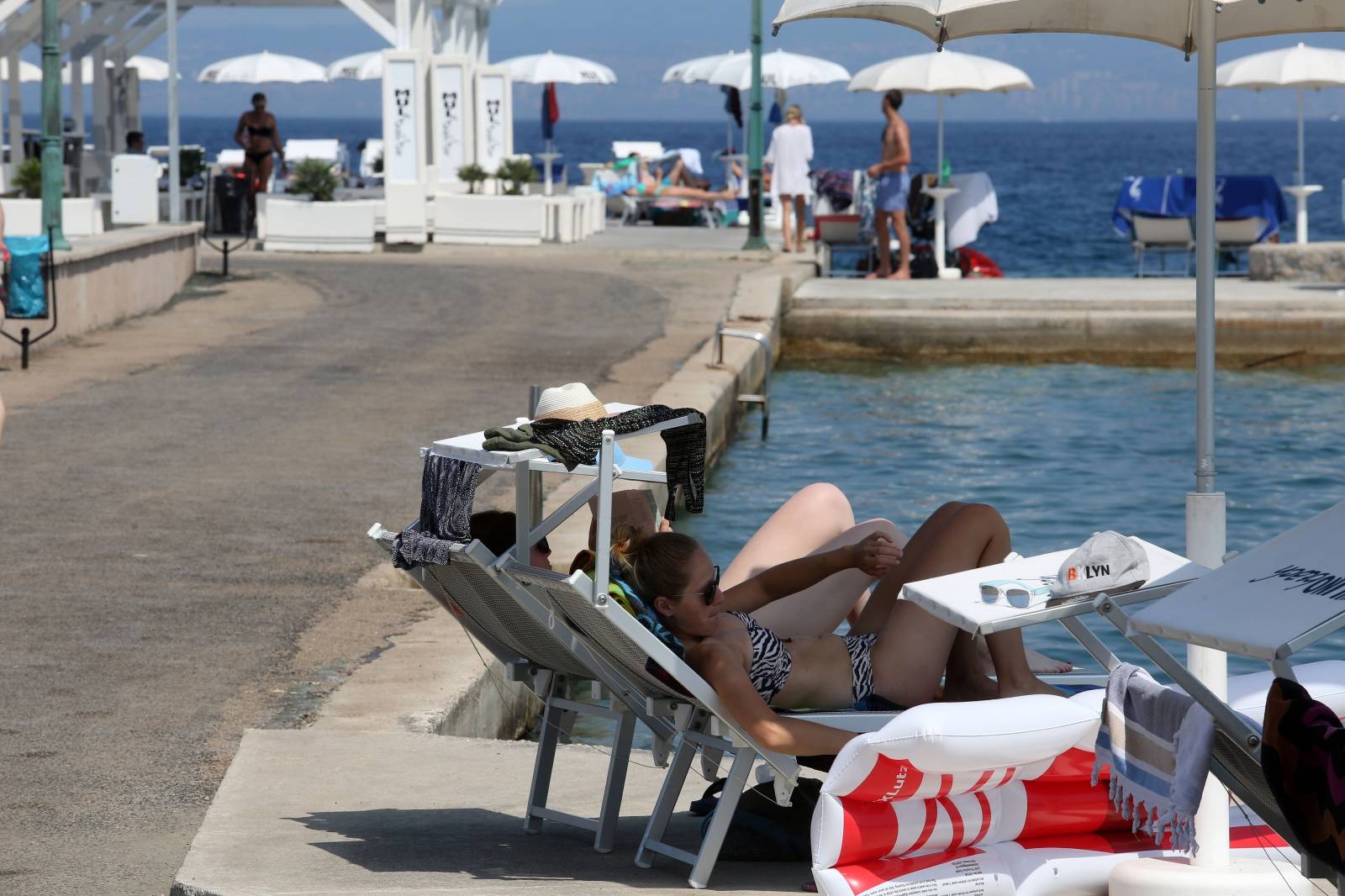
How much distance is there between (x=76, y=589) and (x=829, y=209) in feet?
50.8

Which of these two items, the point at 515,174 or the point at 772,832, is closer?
the point at 772,832

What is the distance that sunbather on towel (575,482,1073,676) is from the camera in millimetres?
4613

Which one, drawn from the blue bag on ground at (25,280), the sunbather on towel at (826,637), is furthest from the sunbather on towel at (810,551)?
the blue bag on ground at (25,280)

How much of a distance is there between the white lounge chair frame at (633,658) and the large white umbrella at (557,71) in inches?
1142

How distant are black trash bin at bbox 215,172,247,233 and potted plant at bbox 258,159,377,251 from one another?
435 mm

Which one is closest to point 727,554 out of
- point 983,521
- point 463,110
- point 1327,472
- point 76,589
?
point 76,589

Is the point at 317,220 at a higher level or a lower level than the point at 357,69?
lower

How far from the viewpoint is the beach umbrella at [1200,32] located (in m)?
3.66

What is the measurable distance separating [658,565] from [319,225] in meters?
17.7

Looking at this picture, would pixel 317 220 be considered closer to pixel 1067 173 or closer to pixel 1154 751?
pixel 1154 751

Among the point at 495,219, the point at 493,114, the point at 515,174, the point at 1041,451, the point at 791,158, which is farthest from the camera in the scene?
the point at 493,114

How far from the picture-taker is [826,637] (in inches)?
163

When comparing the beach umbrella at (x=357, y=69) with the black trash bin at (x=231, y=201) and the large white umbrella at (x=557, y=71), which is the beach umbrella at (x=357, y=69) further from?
the black trash bin at (x=231, y=201)

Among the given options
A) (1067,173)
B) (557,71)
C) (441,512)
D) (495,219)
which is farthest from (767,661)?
(1067,173)
